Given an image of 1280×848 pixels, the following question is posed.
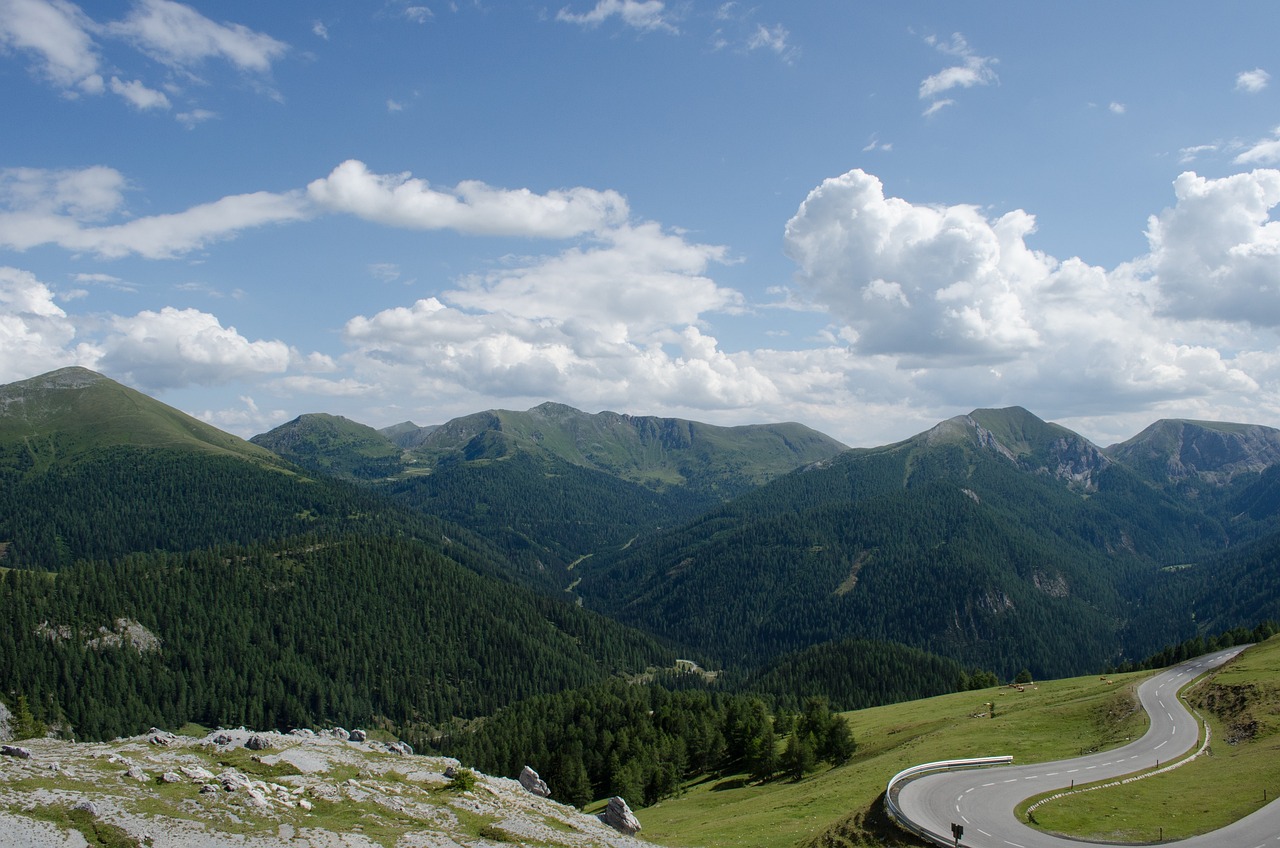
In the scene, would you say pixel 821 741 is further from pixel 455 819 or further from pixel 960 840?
pixel 455 819

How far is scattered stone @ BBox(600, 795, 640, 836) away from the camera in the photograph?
66.1m

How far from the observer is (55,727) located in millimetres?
158125

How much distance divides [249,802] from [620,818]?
35448mm

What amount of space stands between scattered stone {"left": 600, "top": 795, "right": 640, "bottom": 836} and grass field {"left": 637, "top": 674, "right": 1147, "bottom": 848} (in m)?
2.35

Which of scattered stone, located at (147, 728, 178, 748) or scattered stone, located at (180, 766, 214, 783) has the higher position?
scattered stone, located at (180, 766, 214, 783)

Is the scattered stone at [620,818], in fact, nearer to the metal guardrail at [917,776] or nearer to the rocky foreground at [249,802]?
the rocky foreground at [249,802]

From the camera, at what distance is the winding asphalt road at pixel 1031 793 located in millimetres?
42781

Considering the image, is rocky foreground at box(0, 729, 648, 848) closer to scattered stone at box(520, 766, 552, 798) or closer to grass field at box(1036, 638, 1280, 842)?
scattered stone at box(520, 766, 552, 798)

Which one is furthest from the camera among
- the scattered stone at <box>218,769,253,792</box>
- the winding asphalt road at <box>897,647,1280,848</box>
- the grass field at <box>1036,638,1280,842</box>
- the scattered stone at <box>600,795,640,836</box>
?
the scattered stone at <box>600,795,640,836</box>

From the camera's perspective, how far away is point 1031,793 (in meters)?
54.0

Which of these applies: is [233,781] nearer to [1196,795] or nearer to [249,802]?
[249,802]

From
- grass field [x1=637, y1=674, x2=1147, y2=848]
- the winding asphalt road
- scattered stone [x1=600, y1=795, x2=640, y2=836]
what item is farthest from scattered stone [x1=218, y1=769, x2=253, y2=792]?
the winding asphalt road

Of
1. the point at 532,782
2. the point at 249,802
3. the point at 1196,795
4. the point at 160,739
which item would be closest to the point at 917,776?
the point at 1196,795

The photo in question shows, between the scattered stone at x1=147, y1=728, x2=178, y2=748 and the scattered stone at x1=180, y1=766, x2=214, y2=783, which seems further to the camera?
the scattered stone at x1=147, y1=728, x2=178, y2=748
